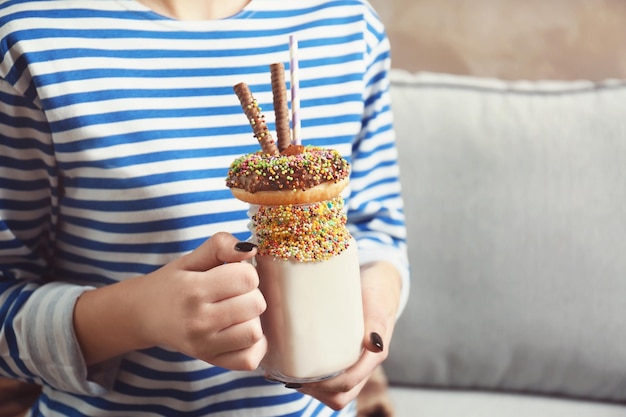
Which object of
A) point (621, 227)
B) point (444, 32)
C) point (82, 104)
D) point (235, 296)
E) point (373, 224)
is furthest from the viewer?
point (444, 32)

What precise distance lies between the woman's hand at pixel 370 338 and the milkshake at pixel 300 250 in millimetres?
35

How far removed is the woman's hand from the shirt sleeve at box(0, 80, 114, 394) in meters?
0.26

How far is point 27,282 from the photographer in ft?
2.54

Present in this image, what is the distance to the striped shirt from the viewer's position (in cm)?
70

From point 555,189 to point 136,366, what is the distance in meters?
0.83

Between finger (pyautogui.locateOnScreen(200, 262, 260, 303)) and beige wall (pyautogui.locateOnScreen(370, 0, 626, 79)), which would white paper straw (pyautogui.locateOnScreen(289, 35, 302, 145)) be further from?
beige wall (pyautogui.locateOnScreen(370, 0, 626, 79))

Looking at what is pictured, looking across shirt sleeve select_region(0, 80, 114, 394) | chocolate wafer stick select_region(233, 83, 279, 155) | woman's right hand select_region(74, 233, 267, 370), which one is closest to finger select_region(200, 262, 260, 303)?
woman's right hand select_region(74, 233, 267, 370)

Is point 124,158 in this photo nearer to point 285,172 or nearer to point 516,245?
point 285,172

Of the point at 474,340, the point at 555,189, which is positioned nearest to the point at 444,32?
the point at 555,189

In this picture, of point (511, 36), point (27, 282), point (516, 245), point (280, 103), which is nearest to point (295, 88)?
point (280, 103)

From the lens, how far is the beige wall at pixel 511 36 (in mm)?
1482

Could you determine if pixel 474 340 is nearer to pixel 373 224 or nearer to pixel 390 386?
pixel 390 386

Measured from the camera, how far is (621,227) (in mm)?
1217

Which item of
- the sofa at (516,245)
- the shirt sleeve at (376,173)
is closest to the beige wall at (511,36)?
the sofa at (516,245)
